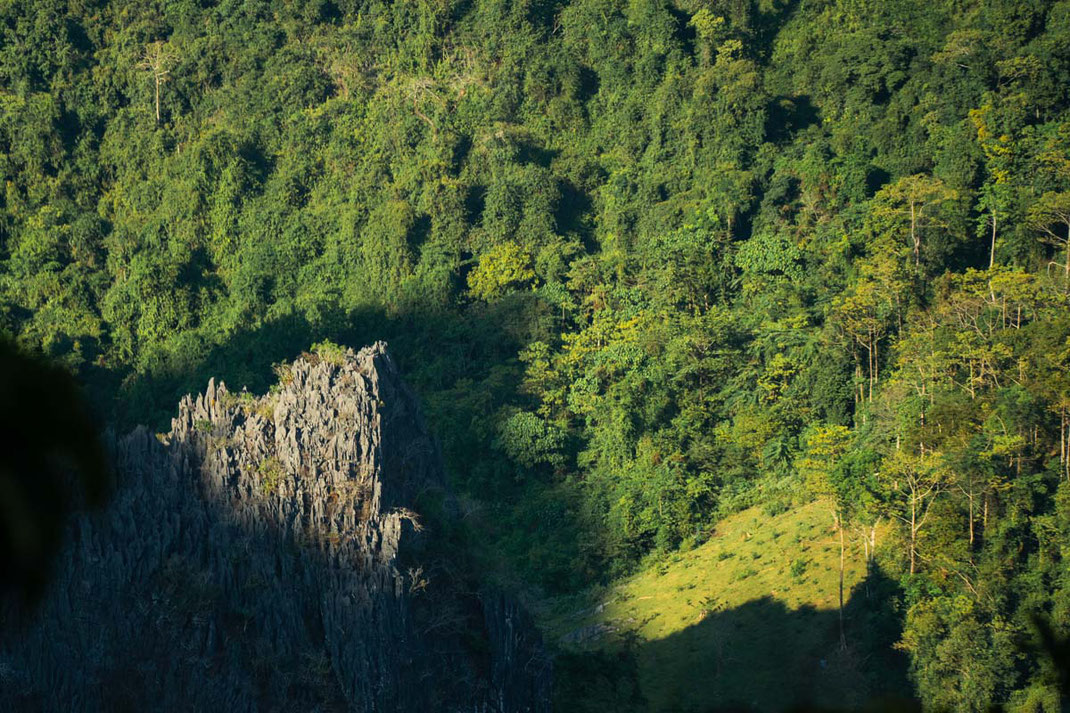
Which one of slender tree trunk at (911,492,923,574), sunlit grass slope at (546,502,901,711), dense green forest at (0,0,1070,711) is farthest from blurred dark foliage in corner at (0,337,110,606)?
slender tree trunk at (911,492,923,574)

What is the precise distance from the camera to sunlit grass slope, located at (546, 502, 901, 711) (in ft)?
85.6

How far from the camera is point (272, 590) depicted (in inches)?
806

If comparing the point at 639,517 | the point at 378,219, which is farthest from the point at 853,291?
the point at 378,219

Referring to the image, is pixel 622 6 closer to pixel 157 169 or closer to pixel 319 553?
pixel 157 169

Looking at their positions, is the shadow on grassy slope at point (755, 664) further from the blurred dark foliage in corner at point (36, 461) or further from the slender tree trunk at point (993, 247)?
the blurred dark foliage in corner at point (36, 461)

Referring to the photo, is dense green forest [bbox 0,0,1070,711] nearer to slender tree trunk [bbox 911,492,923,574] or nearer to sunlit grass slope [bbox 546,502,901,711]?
slender tree trunk [bbox 911,492,923,574]

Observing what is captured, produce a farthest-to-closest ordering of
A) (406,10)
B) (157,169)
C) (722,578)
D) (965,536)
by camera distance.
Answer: (406,10), (157,169), (722,578), (965,536)

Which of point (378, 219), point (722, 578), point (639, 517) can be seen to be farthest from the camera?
point (378, 219)

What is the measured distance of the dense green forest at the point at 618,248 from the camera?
A: 27812mm

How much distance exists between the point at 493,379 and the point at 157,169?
16601 millimetres

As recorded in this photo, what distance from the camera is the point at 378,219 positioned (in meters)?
43.6

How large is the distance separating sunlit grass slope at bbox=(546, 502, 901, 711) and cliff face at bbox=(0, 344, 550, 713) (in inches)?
171

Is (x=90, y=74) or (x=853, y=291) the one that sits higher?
(x=90, y=74)

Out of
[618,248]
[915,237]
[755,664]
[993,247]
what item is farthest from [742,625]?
[618,248]
